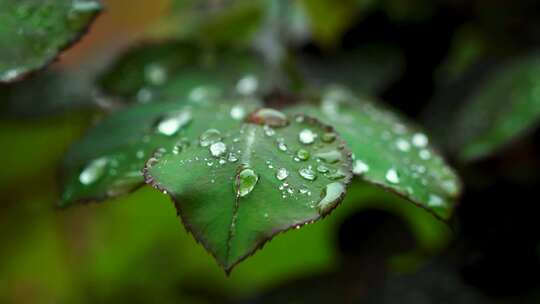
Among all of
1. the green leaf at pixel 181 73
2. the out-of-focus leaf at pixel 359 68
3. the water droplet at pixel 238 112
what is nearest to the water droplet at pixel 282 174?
the water droplet at pixel 238 112

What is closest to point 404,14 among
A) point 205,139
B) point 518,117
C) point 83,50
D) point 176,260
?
point 518,117

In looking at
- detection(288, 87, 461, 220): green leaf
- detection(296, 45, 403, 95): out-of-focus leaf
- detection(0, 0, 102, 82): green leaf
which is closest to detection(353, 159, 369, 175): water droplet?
detection(288, 87, 461, 220): green leaf

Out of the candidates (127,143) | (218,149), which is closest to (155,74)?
(127,143)

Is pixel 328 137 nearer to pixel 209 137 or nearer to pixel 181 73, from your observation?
pixel 209 137

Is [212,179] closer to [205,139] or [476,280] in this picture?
[205,139]

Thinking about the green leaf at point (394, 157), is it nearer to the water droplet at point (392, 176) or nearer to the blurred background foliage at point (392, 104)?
the water droplet at point (392, 176)

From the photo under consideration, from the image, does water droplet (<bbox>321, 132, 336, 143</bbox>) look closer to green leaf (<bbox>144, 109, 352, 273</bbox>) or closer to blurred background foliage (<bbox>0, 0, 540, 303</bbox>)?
green leaf (<bbox>144, 109, 352, 273</bbox>)
